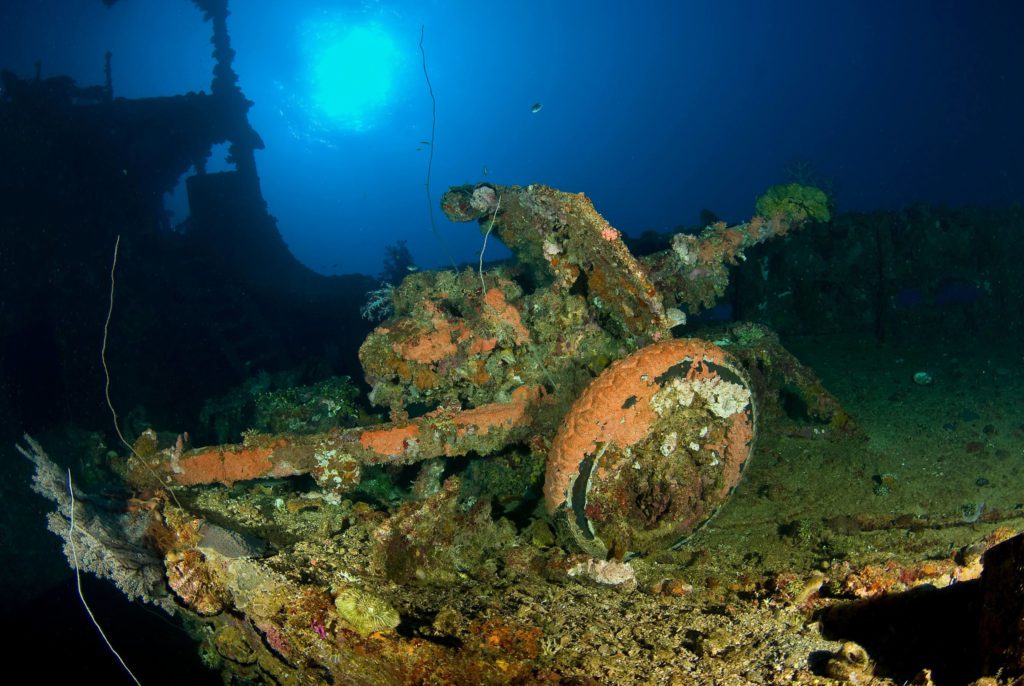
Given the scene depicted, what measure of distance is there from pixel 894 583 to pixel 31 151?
18.0 m

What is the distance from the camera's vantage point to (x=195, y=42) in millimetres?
90625

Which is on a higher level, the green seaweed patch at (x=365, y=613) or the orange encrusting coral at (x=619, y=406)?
the orange encrusting coral at (x=619, y=406)

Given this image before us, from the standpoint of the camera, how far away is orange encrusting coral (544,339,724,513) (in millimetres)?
3762

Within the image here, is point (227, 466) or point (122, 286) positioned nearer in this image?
point (227, 466)

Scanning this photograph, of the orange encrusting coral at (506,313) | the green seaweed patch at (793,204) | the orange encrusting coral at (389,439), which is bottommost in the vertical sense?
the orange encrusting coral at (389,439)

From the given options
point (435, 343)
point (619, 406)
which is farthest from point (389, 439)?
point (619, 406)

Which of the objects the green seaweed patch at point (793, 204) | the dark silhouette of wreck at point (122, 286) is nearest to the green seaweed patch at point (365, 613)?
the green seaweed patch at point (793, 204)

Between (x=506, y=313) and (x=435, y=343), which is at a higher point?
(x=506, y=313)

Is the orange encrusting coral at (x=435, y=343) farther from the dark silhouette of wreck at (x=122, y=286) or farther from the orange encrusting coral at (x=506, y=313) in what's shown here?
the dark silhouette of wreck at (x=122, y=286)

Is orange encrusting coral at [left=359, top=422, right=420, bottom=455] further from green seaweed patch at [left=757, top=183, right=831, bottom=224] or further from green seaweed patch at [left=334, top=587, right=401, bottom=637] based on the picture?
green seaweed patch at [left=757, top=183, right=831, bottom=224]

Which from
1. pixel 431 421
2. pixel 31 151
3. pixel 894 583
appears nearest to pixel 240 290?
pixel 31 151

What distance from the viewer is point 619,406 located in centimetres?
375

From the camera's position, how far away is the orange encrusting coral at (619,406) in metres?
3.76

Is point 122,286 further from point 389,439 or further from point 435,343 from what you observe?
point 389,439
